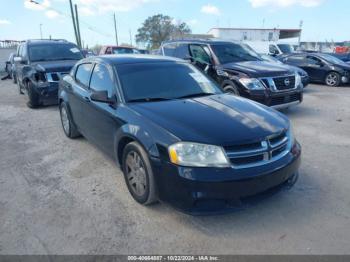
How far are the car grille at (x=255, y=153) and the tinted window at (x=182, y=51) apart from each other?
5.77 meters

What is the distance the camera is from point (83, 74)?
4.82 metres

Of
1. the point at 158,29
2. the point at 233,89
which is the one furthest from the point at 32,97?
the point at 158,29

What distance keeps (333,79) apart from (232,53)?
659 centimetres

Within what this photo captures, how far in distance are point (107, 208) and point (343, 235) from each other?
7.96 feet

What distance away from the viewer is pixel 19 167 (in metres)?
4.51

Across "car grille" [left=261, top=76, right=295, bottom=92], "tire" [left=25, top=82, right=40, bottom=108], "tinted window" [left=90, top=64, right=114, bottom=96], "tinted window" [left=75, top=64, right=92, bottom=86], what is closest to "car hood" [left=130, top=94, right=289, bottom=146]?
"tinted window" [left=90, top=64, right=114, bottom=96]

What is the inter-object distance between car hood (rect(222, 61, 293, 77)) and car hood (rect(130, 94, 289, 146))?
3186 mm

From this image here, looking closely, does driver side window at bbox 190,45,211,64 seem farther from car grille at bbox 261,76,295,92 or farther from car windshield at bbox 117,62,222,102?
car windshield at bbox 117,62,222,102

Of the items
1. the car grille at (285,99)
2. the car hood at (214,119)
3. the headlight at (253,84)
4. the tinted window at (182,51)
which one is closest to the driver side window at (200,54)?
the tinted window at (182,51)

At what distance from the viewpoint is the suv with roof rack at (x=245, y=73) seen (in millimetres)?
6551

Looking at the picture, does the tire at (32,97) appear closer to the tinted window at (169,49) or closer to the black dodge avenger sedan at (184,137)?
the tinted window at (169,49)

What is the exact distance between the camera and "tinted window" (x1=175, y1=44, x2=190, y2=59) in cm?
832

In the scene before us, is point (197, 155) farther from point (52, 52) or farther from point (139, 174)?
point (52, 52)

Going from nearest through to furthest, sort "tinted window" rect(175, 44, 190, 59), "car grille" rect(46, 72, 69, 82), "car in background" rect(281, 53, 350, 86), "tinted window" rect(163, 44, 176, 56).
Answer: "car grille" rect(46, 72, 69, 82), "tinted window" rect(175, 44, 190, 59), "tinted window" rect(163, 44, 176, 56), "car in background" rect(281, 53, 350, 86)
